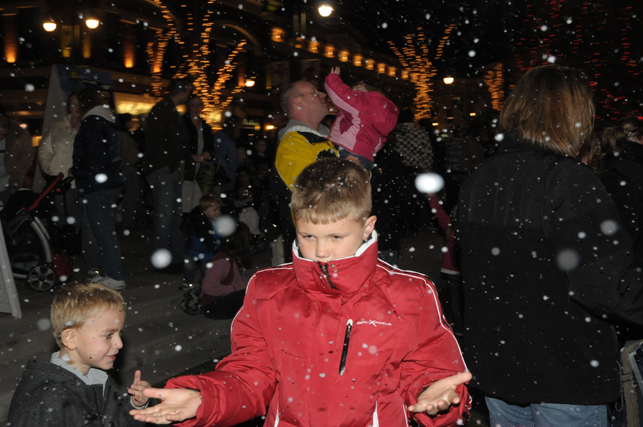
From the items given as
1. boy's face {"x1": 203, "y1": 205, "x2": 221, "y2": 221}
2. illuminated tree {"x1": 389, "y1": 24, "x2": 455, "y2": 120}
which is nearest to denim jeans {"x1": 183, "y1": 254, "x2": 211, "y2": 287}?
boy's face {"x1": 203, "y1": 205, "x2": 221, "y2": 221}

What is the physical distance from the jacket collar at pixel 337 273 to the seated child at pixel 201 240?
488cm

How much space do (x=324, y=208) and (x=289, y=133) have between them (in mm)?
2004

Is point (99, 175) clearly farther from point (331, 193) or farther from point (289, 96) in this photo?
point (331, 193)

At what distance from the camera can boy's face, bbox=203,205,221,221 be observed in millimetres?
7020

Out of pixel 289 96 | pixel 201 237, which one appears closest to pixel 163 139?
pixel 201 237

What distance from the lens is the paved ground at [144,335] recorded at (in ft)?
16.2

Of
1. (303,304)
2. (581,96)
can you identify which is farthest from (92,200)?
(581,96)

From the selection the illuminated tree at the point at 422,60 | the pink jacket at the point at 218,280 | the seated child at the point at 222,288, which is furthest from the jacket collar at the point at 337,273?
the illuminated tree at the point at 422,60

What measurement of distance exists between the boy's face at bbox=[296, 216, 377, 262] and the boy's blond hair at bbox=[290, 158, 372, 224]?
23mm

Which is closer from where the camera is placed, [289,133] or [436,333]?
[436,333]

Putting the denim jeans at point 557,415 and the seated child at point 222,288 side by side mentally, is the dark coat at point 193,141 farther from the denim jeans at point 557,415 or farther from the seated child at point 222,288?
Result: the denim jeans at point 557,415

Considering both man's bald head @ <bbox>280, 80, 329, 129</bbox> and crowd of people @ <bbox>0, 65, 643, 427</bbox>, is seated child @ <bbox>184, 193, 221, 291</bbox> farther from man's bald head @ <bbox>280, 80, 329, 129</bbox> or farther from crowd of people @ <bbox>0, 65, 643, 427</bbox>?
A: crowd of people @ <bbox>0, 65, 643, 427</bbox>

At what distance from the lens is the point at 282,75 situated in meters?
13.6

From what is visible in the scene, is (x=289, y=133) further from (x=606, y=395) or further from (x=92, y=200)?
(x=92, y=200)
